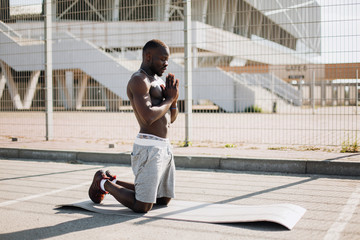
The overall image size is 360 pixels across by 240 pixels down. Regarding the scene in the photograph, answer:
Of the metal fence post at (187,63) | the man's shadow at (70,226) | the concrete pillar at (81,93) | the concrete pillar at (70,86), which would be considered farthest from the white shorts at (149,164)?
the concrete pillar at (70,86)

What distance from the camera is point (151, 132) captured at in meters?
4.09

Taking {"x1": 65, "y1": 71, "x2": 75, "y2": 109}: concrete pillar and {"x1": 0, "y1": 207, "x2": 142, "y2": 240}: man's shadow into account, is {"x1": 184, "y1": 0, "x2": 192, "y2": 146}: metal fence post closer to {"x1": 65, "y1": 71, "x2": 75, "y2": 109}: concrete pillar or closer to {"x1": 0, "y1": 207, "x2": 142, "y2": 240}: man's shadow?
{"x1": 65, "y1": 71, "x2": 75, "y2": 109}: concrete pillar

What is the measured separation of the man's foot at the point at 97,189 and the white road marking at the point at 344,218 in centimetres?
232

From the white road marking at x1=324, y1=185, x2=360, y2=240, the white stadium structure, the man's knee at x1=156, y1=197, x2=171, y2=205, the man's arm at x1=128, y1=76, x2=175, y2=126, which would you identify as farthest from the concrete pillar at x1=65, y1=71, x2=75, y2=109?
the white road marking at x1=324, y1=185, x2=360, y2=240

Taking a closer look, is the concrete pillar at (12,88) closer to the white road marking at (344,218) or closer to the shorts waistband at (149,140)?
the shorts waistband at (149,140)

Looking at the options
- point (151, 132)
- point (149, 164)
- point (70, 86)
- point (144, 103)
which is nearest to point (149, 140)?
point (151, 132)

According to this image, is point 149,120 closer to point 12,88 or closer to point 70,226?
point 70,226

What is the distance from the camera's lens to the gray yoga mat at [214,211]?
3.84 meters

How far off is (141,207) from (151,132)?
758 mm

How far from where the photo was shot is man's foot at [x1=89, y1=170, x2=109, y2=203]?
14.5 feet

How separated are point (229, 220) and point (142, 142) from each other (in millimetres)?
1125

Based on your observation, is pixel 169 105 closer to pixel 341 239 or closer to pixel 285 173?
pixel 341 239

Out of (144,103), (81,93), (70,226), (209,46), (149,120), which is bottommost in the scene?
(70,226)

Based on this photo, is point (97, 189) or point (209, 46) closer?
point (97, 189)
